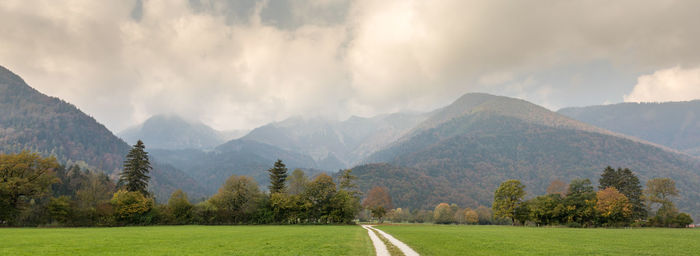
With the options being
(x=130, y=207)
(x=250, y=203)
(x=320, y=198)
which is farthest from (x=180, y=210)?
(x=320, y=198)

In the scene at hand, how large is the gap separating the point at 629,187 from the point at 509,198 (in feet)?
114

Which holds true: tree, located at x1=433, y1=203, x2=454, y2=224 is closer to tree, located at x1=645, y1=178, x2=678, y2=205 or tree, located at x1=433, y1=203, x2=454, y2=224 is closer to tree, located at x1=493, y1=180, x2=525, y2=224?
tree, located at x1=493, y1=180, x2=525, y2=224

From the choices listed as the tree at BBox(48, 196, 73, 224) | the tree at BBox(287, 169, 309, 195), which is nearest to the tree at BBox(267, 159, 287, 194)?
the tree at BBox(287, 169, 309, 195)

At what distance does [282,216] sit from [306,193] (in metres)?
9.25

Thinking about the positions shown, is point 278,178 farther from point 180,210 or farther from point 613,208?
point 613,208

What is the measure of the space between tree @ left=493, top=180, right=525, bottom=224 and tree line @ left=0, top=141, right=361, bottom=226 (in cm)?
4311

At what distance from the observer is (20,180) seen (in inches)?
2319

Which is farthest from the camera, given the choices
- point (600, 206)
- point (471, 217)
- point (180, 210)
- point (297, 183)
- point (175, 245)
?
point (471, 217)

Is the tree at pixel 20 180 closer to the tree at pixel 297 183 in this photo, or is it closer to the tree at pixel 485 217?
the tree at pixel 297 183

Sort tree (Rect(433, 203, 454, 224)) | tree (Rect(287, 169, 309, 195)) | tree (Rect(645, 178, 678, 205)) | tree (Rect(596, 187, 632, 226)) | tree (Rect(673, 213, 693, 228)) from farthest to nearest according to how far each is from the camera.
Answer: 1. tree (Rect(433, 203, 454, 224))
2. tree (Rect(287, 169, 309, 195))
3. tree (Rect(645, 178, 678, 205))
4. tree (Rect(596, 187, 632, 226))
5. tree (Rect(673, 213, 693, 228))

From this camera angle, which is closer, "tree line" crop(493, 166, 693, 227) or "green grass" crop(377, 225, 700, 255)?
"green grass" crop(377, 225, 700, 255)

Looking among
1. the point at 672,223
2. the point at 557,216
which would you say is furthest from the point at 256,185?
the point at 672,223

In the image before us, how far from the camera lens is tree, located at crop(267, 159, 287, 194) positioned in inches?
3469

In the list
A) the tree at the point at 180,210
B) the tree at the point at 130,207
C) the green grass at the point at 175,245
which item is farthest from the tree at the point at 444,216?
the green grass at the point at 175,245
